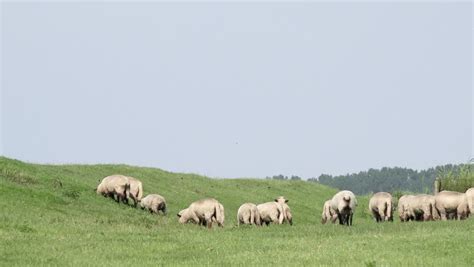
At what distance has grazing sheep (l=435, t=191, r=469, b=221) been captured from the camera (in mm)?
38656

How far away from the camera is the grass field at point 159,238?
21219 mm

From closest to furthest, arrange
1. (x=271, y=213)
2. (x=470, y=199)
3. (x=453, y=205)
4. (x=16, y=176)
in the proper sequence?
(x=470, y=199)
(x=453, y=205)
(x=271, y=213)
(x=16, y=176)

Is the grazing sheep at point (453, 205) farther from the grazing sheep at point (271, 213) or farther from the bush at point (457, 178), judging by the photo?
the bush at point (457, 178)

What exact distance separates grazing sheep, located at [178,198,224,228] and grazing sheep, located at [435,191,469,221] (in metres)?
10.4

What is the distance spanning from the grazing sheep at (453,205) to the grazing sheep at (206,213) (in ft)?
34.3

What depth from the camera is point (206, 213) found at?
122 feet

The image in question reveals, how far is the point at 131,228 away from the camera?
3075cm

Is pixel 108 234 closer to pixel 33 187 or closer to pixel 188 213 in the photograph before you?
pixel 188 213

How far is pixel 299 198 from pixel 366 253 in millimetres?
39053

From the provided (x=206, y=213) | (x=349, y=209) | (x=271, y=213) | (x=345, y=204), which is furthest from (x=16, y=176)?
(x=349, y=209)

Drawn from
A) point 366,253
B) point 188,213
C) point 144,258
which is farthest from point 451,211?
point 144,258

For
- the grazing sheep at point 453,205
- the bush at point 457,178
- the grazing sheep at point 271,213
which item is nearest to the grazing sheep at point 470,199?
the grazing sheep at point 453,205

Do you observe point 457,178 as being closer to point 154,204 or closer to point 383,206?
point 383,206

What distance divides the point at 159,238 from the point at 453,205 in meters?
17.8
